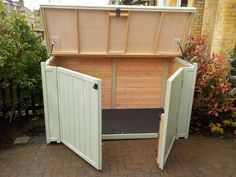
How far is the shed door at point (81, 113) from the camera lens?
8.01 feet

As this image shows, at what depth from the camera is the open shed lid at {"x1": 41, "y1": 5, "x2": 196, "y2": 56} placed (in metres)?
3.17

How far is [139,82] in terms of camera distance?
432 cm

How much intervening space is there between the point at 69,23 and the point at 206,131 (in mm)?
2859

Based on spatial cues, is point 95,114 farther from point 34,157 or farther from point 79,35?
point 79,35

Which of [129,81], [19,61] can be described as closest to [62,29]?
[19,61]

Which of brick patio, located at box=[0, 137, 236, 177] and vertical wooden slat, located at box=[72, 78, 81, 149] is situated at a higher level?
vertical wooden slat, located at box=[72, 78, 81, 149]

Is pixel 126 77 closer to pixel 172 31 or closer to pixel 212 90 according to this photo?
pixel 172 31

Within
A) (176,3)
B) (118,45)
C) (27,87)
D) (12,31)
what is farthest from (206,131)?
(176,3)

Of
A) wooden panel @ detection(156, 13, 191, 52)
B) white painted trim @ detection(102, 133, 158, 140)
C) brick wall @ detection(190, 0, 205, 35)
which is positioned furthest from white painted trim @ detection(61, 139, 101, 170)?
brick wall @ detection(190, 0, 205, 35)

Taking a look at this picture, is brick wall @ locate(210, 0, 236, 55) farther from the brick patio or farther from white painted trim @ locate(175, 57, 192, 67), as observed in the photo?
the brick patio

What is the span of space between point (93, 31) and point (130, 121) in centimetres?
163

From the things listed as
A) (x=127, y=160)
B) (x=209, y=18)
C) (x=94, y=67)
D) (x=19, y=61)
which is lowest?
(x=127, y=160)

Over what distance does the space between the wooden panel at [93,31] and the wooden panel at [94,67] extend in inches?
17.6

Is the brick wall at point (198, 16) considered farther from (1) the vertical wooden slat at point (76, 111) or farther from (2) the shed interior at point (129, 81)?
(1) the vertical wooden slat at point (76, 111)
